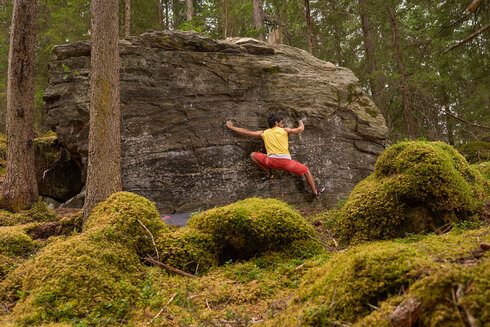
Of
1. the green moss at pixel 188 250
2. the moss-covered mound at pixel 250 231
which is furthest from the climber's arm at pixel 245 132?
the green moss at pixel 188 250

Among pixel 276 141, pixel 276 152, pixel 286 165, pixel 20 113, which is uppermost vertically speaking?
pixel 20 113

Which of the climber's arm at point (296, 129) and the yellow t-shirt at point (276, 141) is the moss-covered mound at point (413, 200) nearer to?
the yellow t-shirt at point (276, 141)

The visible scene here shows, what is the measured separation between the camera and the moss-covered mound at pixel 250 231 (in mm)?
4441

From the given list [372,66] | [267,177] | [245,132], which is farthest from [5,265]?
[372,66]

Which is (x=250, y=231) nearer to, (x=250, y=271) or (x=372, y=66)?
(x=250, y=271)

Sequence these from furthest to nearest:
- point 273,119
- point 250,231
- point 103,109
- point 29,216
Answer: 1. point 273,119
2. point 29,216
3. point 103,109
4. point 250,231

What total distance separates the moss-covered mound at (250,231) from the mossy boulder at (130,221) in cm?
64

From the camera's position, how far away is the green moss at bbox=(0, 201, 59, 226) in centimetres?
689

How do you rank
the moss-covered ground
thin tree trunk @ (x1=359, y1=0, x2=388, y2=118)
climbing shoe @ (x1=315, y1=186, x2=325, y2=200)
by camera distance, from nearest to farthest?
the moss-covered ground
climbing shoe @ (x1=315, y1=186, x2=325, y2=200)
thin tree trunk @ (x1=359, y1=0, x2=388, y2=118)

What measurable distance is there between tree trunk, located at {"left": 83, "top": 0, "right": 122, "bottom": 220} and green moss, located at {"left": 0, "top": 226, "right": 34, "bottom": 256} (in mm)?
1032

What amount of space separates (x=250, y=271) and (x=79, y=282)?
2.01m

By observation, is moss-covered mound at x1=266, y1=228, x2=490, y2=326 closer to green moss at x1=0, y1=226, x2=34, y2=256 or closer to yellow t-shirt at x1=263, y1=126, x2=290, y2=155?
green moss at x1=0, y1=226, x2=34, y2=256

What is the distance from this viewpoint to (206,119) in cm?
893

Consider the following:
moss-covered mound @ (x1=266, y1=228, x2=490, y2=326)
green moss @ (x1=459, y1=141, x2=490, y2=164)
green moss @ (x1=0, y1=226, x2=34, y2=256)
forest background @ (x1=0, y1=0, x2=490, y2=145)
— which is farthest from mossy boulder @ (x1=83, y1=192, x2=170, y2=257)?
green moss @ (x1=459, y1=141, x2=490, y2=164)
